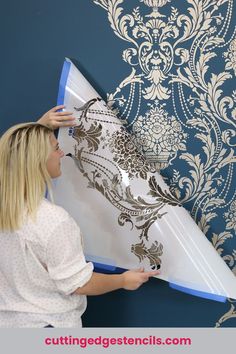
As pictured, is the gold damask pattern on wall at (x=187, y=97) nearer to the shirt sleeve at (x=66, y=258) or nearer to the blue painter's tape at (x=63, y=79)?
the blue painter's tape at (x=63, y=79)

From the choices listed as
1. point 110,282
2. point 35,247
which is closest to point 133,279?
point 110,282

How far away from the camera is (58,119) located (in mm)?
1467

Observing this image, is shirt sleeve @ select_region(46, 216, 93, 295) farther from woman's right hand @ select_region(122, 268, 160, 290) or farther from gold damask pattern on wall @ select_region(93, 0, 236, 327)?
gold damask pattern on wall @ select_region(93, 0, 236, 327)

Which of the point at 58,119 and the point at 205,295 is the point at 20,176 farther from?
the point at 205,295

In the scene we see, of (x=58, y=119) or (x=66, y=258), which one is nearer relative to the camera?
(x=66, y=258)

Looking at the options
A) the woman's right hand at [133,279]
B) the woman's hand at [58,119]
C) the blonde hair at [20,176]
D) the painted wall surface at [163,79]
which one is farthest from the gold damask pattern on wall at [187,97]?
the blonde hair at [20,176]

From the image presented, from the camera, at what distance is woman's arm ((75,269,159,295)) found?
1.21 meters

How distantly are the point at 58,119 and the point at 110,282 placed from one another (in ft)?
1.81

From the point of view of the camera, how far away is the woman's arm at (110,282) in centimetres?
121

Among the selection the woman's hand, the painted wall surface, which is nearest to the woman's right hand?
the painted wall surface

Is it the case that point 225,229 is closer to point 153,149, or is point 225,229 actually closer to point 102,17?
point 153,149

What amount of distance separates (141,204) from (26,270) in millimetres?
427

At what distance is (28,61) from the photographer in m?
1.56

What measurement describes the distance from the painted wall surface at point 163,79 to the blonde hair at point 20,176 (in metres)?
0.40
